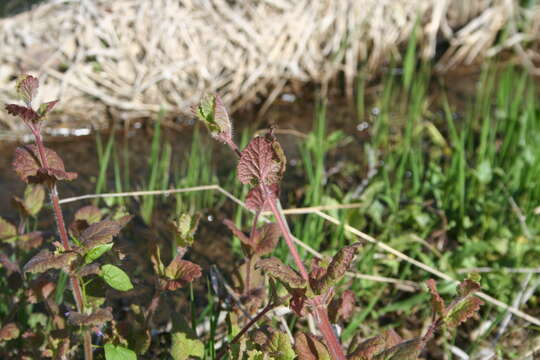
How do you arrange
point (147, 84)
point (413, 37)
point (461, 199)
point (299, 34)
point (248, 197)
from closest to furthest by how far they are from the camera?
point (248, 197) < point (461, 199) < point (413, 37) < point (147, 84) < point (299, 34)

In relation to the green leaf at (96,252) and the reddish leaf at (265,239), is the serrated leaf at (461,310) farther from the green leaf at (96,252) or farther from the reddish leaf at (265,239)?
the green leaf at (96,252)

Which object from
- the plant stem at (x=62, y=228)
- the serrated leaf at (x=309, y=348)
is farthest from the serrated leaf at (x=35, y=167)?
the serrated leaf at (x=309, y=348)

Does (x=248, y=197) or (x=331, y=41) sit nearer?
(x=248, y=197)

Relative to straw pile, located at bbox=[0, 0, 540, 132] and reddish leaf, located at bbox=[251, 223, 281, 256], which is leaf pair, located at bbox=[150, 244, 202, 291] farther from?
straw pile, located at bbox=[0, 0, 540, 132]

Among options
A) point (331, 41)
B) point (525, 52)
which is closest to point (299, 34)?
point (331, 41)

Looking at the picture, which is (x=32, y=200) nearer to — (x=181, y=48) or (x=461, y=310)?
(x=461, y=310)

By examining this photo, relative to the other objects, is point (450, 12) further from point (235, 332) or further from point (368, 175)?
point (235, 332)

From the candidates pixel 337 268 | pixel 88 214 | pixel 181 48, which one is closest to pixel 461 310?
pixel 337 268
